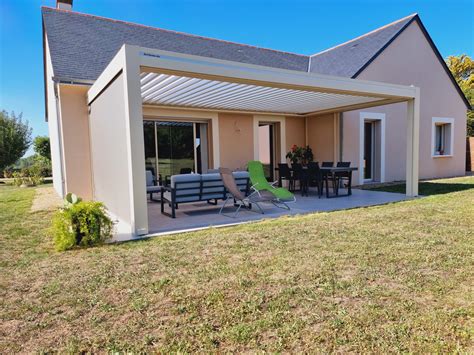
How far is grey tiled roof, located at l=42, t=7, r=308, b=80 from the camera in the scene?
9.78 metres

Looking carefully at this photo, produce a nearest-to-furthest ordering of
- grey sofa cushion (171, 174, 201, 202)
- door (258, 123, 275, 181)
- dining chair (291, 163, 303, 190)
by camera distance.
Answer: grey sofa cushion (171, 174, 201, 202) → dining chair (291, 163, 303, 190) → door (258, 123, 275, 181)

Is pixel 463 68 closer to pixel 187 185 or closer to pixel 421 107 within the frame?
pixel 421 107

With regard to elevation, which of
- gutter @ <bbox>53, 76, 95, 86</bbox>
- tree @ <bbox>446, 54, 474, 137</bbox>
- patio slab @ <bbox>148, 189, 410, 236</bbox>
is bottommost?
patio slab @ <bbox>148, 189, 410, 236</bbox>

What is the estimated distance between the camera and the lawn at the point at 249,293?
94.7 inches

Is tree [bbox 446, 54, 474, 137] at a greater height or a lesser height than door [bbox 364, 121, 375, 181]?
greater

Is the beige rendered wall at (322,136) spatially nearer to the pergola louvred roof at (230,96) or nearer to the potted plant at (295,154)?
the potted plant at (295,154)

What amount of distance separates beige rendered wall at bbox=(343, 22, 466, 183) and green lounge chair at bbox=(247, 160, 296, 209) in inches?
224

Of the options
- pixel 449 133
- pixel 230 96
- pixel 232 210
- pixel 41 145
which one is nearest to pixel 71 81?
pixel 230 96

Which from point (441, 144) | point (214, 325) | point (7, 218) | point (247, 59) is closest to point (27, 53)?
point (247, 59)

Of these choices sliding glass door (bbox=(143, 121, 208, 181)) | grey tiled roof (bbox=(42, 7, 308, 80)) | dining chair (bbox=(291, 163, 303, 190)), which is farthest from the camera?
sliding glass door (bbox=(143, 121, 208, 181))

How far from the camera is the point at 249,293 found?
3164mm

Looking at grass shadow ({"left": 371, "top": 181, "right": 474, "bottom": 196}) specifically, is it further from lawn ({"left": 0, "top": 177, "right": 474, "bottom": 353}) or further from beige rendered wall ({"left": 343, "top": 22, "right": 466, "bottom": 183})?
lawn ({"left": 0, "top": 177, "right": 474, "bottom": 353})

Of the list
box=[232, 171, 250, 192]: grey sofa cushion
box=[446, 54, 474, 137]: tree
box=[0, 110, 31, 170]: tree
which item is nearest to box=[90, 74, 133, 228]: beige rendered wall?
box=[232, 171, 250, 192]: grey sofa cushion

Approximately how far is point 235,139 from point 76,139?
224 inches
